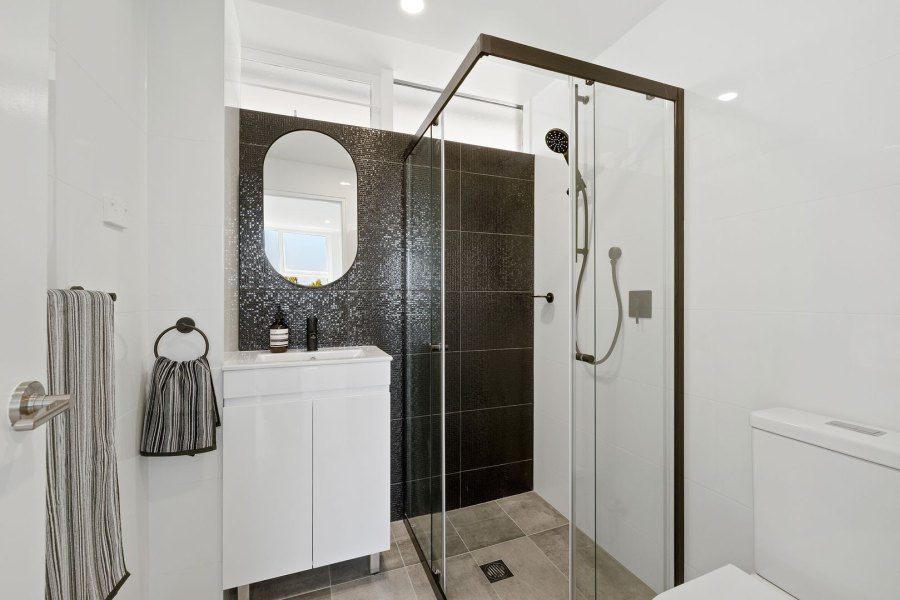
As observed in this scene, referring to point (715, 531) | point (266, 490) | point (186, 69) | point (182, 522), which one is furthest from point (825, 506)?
point (186, 69)

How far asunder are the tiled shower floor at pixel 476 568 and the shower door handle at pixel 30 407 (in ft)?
4.74

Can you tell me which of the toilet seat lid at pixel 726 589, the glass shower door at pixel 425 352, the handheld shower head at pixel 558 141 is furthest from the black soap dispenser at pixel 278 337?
the toilet seat lid at pixel 726 589

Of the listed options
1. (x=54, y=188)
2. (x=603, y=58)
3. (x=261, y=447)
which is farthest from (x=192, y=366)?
(x=603, y=58)

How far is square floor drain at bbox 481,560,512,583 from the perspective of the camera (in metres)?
1.62

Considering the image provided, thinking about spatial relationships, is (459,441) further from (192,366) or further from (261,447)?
(192,366)

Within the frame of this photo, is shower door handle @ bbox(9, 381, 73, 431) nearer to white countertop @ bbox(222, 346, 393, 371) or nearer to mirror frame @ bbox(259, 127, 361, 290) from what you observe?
white countertop @ bbox(222, 346, 393, 371)

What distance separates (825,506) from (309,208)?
88.3 inches

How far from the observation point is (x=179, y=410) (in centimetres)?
137

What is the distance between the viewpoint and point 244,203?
6.28ft

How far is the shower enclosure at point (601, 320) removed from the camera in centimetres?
129

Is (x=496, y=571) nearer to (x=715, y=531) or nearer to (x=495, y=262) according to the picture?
(x=715, y=531)

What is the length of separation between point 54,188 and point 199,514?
1.23 metres

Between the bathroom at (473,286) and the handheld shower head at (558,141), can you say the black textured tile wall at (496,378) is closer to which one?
the bathroom at (473,286)

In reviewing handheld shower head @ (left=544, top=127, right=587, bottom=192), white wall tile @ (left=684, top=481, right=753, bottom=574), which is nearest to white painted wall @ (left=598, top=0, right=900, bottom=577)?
white wall tile @ (left=684, top=481, right=753, bottom=574)
